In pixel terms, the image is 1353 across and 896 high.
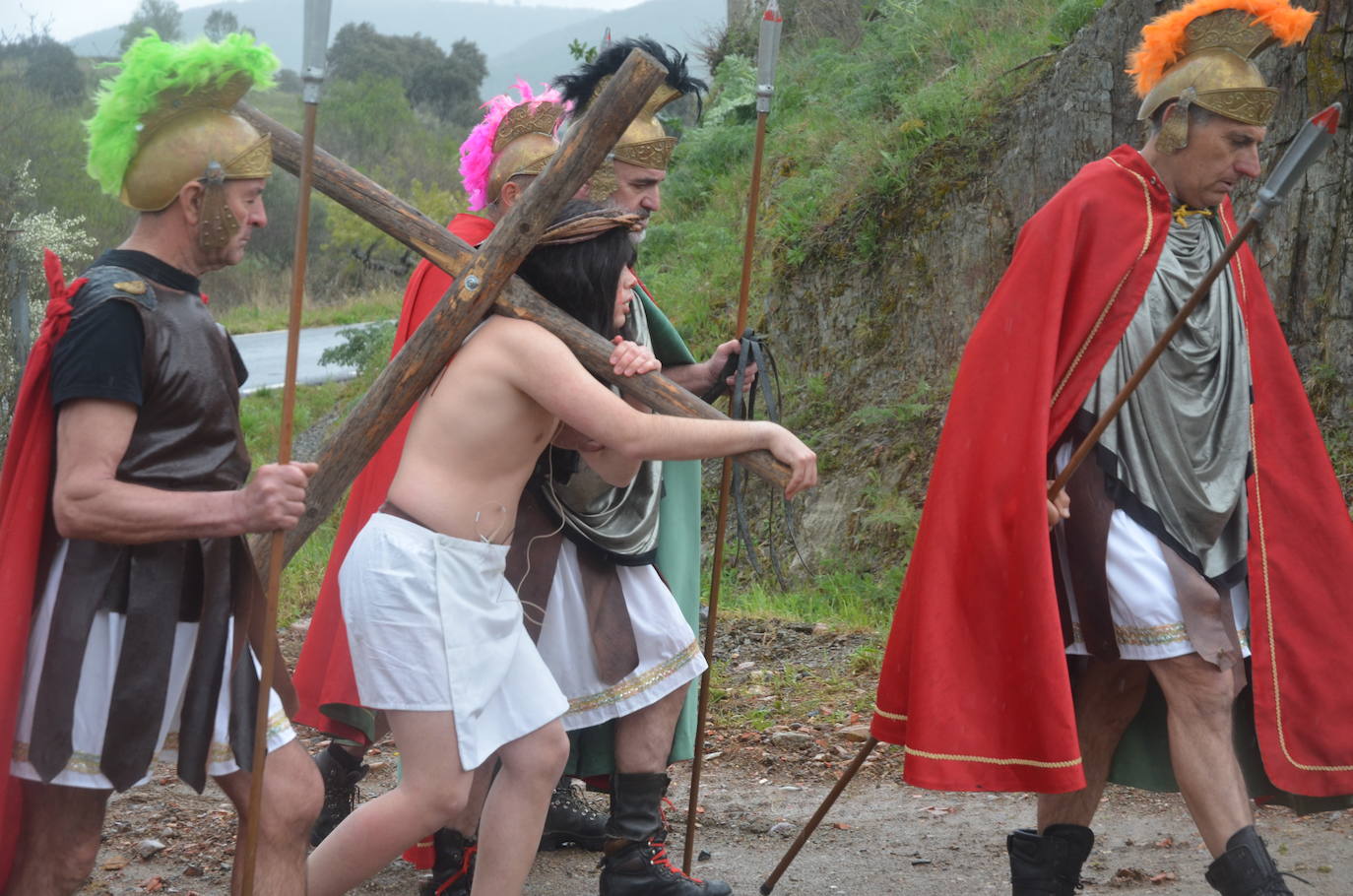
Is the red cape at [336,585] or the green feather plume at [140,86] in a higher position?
the green feather plume at [140,86]

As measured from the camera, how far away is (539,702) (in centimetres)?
349

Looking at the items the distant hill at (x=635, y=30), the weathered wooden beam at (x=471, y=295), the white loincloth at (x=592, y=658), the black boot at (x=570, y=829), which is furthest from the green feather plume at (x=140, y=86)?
the distant hill at (x=635, y=30)

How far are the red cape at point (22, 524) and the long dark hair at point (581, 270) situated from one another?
3.55 ft

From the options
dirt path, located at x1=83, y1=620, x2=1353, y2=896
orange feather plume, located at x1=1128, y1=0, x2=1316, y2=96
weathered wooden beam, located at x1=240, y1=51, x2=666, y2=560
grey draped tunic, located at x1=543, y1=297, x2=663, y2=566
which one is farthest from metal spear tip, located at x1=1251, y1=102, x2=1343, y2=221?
dirt path, located at x1=83, y1=620, x2=1353, y2=896

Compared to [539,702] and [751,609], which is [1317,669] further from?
[751,609]

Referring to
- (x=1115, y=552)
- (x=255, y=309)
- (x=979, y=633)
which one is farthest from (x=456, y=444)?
(x=255, y=309)

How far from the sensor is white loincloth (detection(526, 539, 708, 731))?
426cm

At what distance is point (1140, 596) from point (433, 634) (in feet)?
5.78

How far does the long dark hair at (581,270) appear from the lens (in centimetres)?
364

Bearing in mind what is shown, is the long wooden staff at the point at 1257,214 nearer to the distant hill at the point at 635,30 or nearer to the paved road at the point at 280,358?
the paved road at the point at 280,358

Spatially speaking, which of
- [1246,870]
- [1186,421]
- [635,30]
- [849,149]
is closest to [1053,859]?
[1246,870]

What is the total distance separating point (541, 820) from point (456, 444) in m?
0.90

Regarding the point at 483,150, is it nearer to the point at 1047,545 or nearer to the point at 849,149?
the point at 1047,545

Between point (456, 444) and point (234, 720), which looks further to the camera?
point (456, 444)
